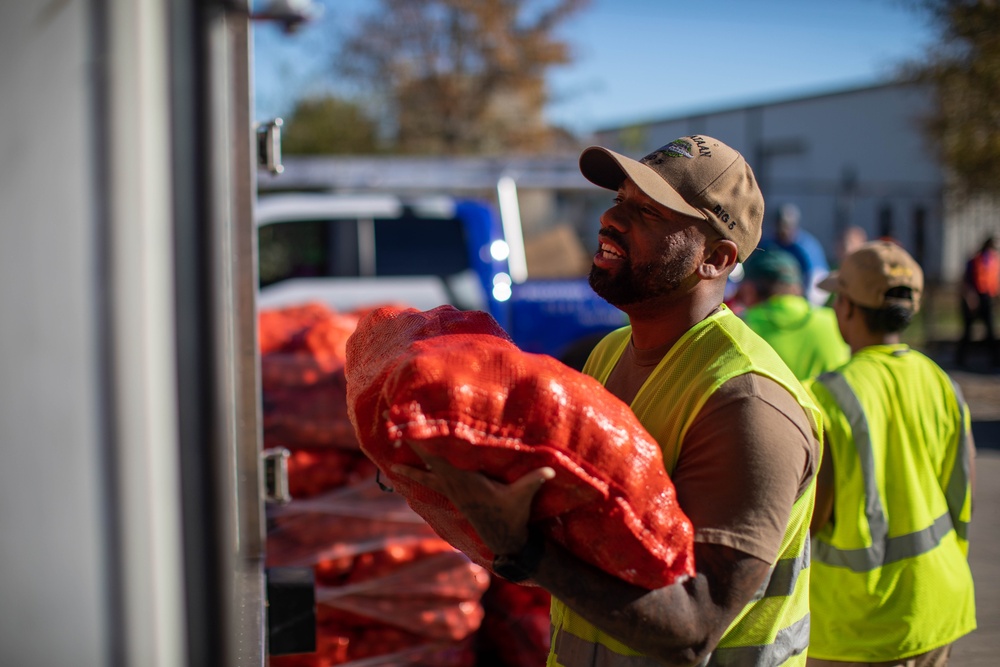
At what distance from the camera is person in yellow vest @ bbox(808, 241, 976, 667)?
8.58ft

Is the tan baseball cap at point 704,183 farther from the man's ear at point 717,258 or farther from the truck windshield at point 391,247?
the truck windshield at point 391,247

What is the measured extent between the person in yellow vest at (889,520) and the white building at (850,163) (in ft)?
50.1

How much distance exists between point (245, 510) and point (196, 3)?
6.02 feet

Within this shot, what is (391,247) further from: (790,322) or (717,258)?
(717,258)

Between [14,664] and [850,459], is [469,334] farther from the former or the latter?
[850,459]

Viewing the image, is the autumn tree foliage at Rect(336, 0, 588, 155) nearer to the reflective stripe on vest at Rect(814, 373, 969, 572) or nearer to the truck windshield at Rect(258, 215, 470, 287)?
the truck windshield at Rect(258, 215, 470, 287)

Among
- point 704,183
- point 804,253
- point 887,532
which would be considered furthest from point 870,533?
point 804,253

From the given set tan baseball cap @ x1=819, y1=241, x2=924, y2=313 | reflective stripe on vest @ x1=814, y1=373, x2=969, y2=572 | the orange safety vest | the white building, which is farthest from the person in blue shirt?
the white building

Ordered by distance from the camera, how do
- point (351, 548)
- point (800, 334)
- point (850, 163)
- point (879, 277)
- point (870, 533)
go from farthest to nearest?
point (850, 163)
point (800, 334)
point (351, 548)
point (879, 277)
point (870, 533)

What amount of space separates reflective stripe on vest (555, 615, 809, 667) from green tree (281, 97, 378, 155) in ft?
63.1

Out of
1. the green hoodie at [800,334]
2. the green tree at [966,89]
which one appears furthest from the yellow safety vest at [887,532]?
the green tree at [966,89]

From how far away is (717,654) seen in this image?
5.62 feet

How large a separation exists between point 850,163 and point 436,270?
24.8 meters

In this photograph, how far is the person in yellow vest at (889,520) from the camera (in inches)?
103
